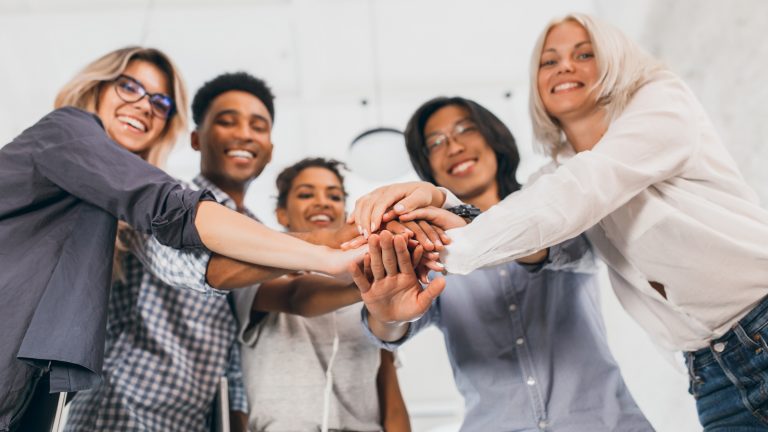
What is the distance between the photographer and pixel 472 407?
Result: 5.09 ft

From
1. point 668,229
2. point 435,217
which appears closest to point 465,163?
point 435,217

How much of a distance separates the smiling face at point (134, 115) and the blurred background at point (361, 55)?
154 cm

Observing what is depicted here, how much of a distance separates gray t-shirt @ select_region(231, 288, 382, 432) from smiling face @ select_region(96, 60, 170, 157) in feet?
1.74

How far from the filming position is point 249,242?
1.29 meters

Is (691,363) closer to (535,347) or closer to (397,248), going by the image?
(535,347)

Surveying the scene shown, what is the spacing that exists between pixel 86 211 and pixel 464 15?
3209mm

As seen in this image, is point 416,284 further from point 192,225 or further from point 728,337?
point 728,337

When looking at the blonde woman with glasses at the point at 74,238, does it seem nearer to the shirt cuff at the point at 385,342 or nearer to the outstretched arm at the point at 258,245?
the outstretched arm at the point at 258,245

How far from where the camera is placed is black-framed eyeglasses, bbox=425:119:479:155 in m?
1.98

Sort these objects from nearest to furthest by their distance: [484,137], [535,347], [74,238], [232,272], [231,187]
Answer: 1. [74,238]
2. [232,272]
3. [535,347]
4. [484,137]
5. [231,187]

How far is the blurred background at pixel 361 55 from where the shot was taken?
3.22 m

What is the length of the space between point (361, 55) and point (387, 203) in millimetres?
2971

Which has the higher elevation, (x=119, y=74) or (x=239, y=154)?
(x=119, y=74)

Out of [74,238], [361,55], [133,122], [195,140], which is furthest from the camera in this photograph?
[361,55]
